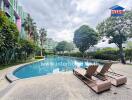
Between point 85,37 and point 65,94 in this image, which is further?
point 85,37

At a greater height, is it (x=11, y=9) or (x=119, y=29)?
(x=11, y=9)

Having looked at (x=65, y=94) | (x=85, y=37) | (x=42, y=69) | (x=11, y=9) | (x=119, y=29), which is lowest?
(x=42, y=69)

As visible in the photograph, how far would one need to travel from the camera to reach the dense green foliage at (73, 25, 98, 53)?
41.6m

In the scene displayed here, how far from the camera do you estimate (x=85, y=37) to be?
137 ft

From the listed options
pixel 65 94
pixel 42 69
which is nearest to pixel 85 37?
pixel 42 69

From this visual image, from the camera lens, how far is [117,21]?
22.1 meters

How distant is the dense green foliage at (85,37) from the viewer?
4159 cm

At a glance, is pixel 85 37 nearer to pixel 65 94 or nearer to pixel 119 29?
pixel 119 29

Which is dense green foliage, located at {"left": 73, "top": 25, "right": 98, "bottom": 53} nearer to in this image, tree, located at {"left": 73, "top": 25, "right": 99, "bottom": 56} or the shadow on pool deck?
tree, located at {"left": 73, "top": 25, "right": 99, "bottom": 56}

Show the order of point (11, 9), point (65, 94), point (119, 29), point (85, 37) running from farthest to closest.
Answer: point (85, 37) → point (11, 9) → point (119, 29) → point (65, 94)

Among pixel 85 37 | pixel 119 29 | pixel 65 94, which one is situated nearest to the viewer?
pixel 65 94

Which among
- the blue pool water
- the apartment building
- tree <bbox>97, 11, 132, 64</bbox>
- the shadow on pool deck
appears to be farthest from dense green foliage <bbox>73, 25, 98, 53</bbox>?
the shadow on pool deck

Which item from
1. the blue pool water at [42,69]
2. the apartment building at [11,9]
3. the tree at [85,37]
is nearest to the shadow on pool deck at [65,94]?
the blue pool water at [42,69]

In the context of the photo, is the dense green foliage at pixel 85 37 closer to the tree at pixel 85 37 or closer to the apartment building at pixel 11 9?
the tree at pixel 85 37
